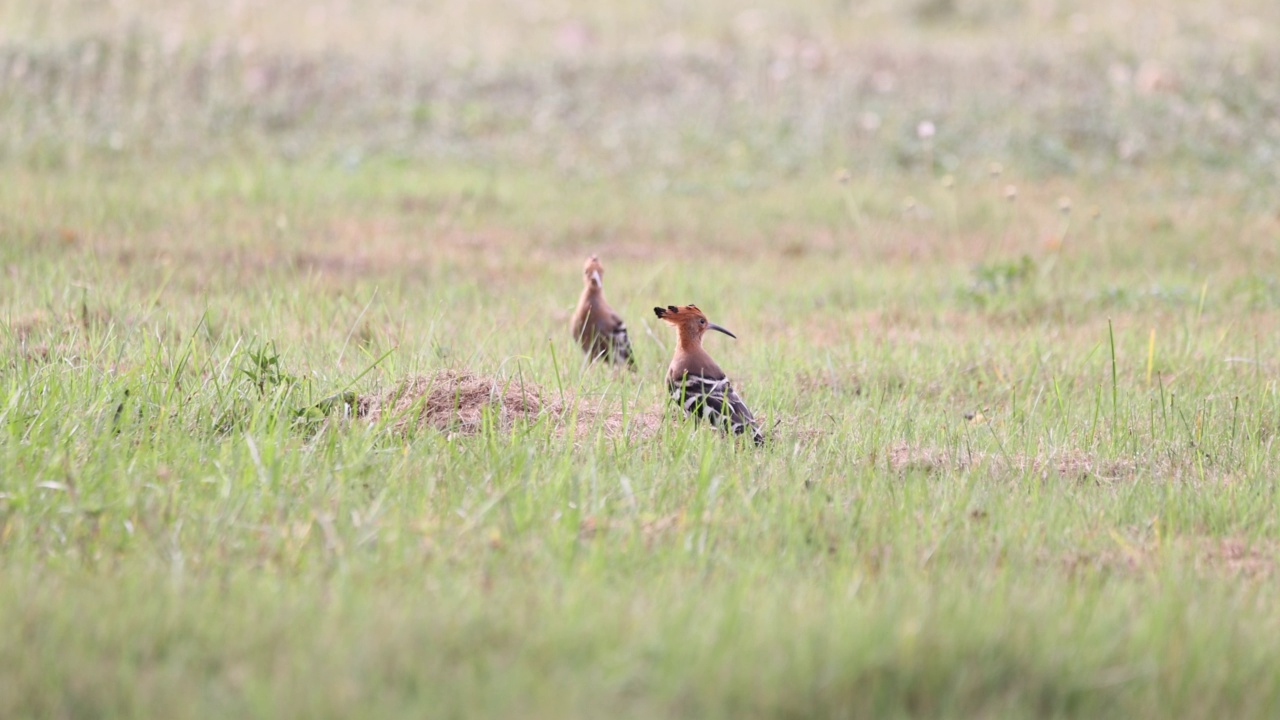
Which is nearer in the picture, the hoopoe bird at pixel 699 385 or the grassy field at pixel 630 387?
the grassy field at pixel 630 387

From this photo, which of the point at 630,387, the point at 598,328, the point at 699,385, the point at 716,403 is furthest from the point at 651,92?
the point at 716,403

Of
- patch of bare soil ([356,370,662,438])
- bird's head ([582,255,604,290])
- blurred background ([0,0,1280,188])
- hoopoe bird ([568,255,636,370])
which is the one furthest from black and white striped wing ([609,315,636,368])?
blurred background ([0,0,1280,188])

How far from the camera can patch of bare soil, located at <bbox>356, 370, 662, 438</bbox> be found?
479 centimetres

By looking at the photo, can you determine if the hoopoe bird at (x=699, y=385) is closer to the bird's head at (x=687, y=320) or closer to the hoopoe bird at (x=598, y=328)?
the bird's head at (x=687, y=320)

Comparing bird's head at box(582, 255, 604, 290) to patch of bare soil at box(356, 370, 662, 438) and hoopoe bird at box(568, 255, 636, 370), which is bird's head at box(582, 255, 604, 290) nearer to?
hoopoe bird at box(568, 255, 636, 370)

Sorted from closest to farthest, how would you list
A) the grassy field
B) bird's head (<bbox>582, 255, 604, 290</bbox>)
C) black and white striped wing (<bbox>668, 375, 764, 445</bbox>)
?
the grassy field
black and white striped wing (<bbox>668, 375, 764, 445</bbox>)
bird's head (<bbox>582, 255, 604, 290</bbox>)

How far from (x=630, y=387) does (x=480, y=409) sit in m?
0.96

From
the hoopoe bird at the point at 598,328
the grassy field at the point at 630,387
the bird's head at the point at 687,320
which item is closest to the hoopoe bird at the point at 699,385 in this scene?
the bird's head at the point at 687,320

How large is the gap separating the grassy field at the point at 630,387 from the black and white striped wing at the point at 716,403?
0.13 metres

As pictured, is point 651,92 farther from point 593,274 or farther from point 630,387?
point 630,387

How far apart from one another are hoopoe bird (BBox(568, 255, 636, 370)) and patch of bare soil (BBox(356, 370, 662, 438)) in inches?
38.5

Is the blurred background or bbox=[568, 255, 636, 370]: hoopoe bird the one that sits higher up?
the blurred background

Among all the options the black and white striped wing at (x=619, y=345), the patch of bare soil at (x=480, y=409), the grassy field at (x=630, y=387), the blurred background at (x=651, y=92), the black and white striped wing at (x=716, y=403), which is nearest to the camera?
the grassy field at (x=630, y=387)

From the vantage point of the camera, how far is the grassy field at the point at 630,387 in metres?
3.00
